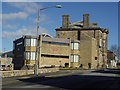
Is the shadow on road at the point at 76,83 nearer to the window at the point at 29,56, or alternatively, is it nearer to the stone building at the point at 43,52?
the stone building at the point at 43,52

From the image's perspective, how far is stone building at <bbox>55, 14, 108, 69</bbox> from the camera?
373 ft

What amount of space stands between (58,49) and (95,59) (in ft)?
73.0

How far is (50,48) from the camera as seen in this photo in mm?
100562

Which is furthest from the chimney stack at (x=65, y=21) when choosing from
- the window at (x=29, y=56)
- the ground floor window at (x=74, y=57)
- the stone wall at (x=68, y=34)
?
the window at (x=29, y=56)

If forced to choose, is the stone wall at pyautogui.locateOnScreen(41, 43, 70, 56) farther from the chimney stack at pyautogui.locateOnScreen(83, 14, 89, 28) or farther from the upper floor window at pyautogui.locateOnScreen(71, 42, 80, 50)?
the chimney stack at pyautogui.locateOnScreen(83, 14, 89, 28)

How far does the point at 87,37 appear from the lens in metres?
115

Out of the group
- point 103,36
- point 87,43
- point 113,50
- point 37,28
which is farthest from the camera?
point 113,50

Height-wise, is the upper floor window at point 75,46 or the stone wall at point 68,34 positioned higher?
the stone wall at point 68,34

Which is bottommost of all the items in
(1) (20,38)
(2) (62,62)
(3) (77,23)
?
(2) (62,62)

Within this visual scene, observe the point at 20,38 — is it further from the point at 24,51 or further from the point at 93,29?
the point at 93,29

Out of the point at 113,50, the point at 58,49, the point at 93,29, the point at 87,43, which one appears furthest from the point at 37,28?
the point at 113,50

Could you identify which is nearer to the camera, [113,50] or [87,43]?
[87,43]

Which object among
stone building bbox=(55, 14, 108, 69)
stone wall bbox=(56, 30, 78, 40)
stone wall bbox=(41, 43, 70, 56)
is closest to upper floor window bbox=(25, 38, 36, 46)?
stone wall bbox=(41, 43, 70, 56)

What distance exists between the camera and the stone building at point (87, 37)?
373 feet
